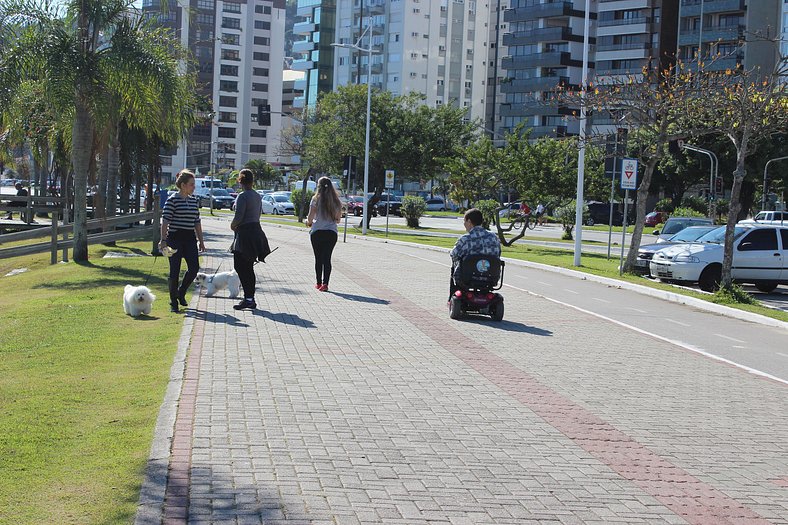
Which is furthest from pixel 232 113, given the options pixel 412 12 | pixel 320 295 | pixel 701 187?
pixel 320 295

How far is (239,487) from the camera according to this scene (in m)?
5.72

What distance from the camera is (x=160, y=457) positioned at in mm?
6219

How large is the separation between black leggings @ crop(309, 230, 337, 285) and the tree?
8.35 m

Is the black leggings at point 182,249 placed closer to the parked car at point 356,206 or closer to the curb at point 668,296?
the curb at point 668,296

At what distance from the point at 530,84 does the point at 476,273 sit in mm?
92877

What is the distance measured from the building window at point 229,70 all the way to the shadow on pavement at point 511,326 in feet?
433

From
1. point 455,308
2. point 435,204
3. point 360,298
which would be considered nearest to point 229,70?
point 435,204

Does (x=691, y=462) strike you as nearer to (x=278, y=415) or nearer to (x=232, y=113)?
(x=278, y=415)

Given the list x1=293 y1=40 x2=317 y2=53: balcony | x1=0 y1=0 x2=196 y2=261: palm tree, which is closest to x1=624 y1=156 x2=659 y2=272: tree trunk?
x1=0 y1=0 x2=196 y2=261: palm tree

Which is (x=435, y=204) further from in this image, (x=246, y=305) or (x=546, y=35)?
(x=246, y=305)

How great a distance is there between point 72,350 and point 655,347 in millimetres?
Answer: 6832

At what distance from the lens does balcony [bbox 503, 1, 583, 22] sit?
333 feet

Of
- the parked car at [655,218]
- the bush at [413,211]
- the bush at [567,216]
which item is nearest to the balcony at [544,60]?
the parked car at [655,218]

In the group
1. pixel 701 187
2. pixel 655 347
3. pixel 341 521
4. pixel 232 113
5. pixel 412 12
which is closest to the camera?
pixel 341 521
